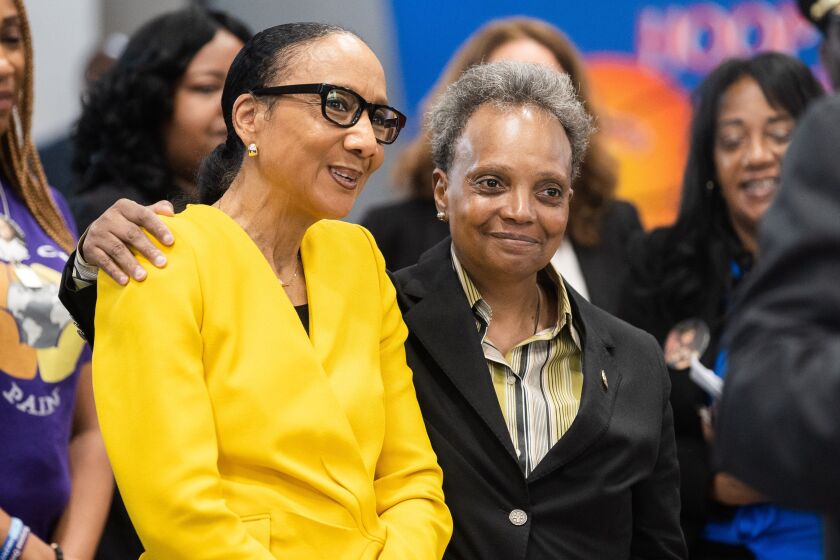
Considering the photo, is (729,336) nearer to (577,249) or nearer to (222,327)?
(222,327)

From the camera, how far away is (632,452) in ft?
7.89

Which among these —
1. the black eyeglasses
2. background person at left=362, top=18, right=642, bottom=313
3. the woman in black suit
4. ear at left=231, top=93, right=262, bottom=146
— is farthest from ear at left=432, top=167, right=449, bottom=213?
background person at left=362, top=18, right=642, bottom=313

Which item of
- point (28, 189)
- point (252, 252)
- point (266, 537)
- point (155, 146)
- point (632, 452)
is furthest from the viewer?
point (155, 146)

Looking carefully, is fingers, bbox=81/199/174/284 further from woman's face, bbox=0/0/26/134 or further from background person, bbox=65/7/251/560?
background person, bbox=65/7/251/560

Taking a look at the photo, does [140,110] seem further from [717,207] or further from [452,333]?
[717,207]

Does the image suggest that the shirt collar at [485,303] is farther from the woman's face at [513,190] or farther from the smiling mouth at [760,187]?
the smiling mouth at [760,187]

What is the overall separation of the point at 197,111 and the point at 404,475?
4.72 ft

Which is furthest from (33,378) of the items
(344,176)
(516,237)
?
(516,237)

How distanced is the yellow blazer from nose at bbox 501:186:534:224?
1.29 feet

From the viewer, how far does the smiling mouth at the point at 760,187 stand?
333cm

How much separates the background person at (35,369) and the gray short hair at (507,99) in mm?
914

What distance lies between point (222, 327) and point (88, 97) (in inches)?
64.8

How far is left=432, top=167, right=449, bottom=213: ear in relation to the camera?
2594mm

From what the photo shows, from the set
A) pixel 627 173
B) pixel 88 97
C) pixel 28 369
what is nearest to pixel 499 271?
pixel 28 369
